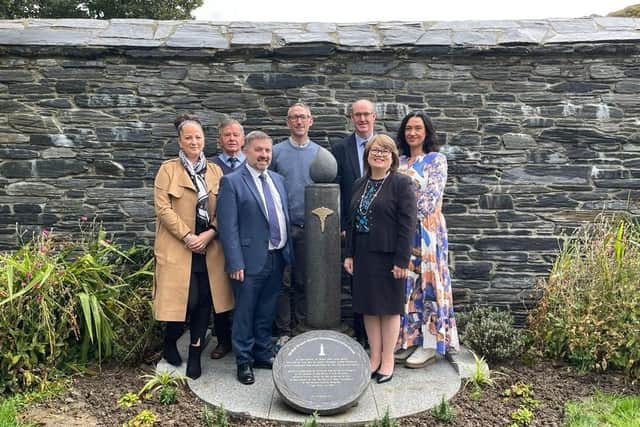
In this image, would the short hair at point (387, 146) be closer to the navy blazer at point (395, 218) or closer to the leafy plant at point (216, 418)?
the navy blazer at point (395, 218)

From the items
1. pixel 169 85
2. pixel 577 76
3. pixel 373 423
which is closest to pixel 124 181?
pixel 169 85

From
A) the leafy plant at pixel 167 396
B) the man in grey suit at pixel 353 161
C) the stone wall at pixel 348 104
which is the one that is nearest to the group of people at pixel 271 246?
the leafy plant at pixel 167 396

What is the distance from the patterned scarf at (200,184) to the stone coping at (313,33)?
179 cm

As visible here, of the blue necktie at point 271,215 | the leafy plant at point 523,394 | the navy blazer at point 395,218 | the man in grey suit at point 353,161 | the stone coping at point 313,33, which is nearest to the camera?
the navy blazer at point 395,218

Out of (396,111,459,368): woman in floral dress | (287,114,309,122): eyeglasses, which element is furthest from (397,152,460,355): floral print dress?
(287,114,309,122): eyeglasses

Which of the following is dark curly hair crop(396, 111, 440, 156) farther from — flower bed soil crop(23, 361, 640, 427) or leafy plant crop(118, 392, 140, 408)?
leafy plant crop(118, 392, 140, 408)

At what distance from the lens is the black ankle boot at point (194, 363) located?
4.18 metres

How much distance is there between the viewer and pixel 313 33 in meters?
5.62

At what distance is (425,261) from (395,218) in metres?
0.67

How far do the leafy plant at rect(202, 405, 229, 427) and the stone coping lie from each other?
11.5ft

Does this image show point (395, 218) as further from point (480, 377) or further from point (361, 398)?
A: point (480, 377)

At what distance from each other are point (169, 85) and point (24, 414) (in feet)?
10.7

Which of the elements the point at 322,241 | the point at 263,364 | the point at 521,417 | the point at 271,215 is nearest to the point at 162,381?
the point at 263,364

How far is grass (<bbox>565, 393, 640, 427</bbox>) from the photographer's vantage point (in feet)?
12.1
